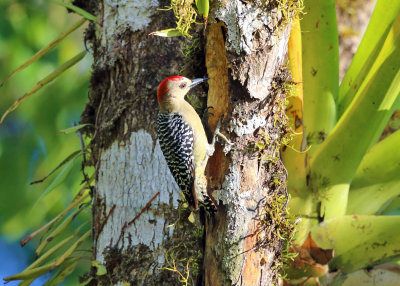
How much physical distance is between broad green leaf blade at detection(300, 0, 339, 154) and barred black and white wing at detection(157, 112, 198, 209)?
71 cm

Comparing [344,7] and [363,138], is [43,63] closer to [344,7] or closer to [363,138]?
[344,7]

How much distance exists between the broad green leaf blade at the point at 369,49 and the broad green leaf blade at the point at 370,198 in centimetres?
50

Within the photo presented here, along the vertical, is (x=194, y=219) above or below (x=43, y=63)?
below

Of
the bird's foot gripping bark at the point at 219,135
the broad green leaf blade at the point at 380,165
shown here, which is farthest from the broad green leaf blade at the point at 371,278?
the bird's foot gripping bark at the point at 219,135

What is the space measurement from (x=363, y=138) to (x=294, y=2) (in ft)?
2.88

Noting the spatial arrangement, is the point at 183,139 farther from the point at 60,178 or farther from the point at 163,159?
the point at 60,178

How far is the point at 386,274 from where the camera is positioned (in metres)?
2.98

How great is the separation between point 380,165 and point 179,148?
121 centimetres

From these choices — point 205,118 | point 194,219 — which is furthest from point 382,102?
point 194,219

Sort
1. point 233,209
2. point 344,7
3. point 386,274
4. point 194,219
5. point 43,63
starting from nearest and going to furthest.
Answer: point 233,209 → point 194,219 → point 386,274 → point 344,7 → point 43,63

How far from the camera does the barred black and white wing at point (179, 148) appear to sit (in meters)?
2.83

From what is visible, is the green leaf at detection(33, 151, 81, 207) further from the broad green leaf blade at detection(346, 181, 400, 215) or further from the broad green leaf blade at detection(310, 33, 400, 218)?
the broad green leaf blade at detection(346, 181, 400, 215)

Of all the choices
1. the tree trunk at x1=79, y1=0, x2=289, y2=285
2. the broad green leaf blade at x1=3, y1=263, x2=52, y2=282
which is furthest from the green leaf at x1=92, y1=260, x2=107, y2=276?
the broad green leaf blade at x1=3, y1=263, x2=52, y2=282

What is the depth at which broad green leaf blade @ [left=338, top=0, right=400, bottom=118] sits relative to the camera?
295 cm
